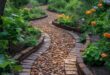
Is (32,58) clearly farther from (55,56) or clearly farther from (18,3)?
(18,3)

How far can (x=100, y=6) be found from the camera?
17.5ft

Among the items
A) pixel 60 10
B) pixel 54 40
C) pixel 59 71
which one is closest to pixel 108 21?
pixel 59 71

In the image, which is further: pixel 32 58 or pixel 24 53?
pixel 32 58

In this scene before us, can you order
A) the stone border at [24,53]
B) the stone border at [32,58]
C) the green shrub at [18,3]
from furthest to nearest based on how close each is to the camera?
the green shrub at [18,3] → the stone border at [24,53] → the stone border at [32,58]

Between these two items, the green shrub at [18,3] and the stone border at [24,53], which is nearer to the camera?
the stone border at [24,53]

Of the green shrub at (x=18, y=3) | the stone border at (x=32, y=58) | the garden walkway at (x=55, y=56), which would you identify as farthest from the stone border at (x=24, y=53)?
the green shrub at (x=18, y=3)

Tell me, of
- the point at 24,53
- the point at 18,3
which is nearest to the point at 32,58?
the point at 24,53

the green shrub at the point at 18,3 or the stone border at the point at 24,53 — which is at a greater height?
the stone border at the point at 24,53

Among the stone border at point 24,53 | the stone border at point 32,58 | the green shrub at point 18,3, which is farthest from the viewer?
the green shrub at point 18,3

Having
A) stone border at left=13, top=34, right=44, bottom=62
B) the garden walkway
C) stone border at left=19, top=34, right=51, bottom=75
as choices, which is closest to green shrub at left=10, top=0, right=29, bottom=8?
the garden walkway

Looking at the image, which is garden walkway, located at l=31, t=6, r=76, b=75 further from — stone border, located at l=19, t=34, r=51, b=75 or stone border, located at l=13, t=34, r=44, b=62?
stone border, located at l=13, t=34, r=44, b=62

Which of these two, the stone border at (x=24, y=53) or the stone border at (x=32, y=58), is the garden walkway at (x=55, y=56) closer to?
the stone border at (x=32, y=58)

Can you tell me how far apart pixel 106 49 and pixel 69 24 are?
7.67 meters

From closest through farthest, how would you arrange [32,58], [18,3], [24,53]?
[24,53]
[32,58]
[18,3]
